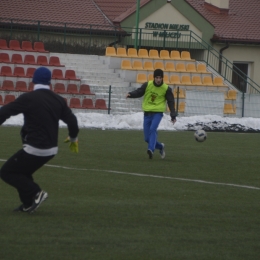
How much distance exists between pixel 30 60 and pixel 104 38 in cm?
649

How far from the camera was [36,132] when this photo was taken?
905 cm

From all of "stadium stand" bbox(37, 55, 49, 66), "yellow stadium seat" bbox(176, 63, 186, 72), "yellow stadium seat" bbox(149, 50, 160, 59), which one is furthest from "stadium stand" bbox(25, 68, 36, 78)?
"yellow stadium seat" bbox(176, 63, 186, 72)

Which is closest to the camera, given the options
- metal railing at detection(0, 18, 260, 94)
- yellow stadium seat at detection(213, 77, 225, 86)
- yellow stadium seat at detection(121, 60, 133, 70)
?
yellow stadium seat at detection(121, 60, 133, 70)

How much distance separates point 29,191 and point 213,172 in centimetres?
632

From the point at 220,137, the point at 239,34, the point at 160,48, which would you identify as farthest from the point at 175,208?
the point at 239,34

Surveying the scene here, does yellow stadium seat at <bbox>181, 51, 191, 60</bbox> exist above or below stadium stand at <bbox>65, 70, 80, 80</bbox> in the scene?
above

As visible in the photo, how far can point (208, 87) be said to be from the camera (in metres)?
35.6

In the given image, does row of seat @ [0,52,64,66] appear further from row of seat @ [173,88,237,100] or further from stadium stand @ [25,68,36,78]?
row of seat @ [173,88,237,100]

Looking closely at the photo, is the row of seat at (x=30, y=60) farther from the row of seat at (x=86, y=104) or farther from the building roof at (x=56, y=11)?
the building roof at (x=56, y=11)

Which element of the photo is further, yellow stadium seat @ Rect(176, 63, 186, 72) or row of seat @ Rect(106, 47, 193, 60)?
yellow stadium seat @ Rect(176, 63, 186, 72)

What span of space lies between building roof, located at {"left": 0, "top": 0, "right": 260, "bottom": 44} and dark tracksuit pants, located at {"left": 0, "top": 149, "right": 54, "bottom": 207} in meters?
28.2

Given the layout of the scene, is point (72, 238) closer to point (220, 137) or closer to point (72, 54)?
point (220, 137)

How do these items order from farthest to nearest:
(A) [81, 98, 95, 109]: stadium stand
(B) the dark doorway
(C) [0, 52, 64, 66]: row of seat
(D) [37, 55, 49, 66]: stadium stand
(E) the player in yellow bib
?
(B) the dark doorway < (D) [37, 55, 49, 66]: stadium stand < (C) [0, 52, 64, 66]: row of seat < (A) [81, 98, 95, 109]: stadium stand < (E) the player in yellow bib

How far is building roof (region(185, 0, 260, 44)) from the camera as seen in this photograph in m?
42.2
